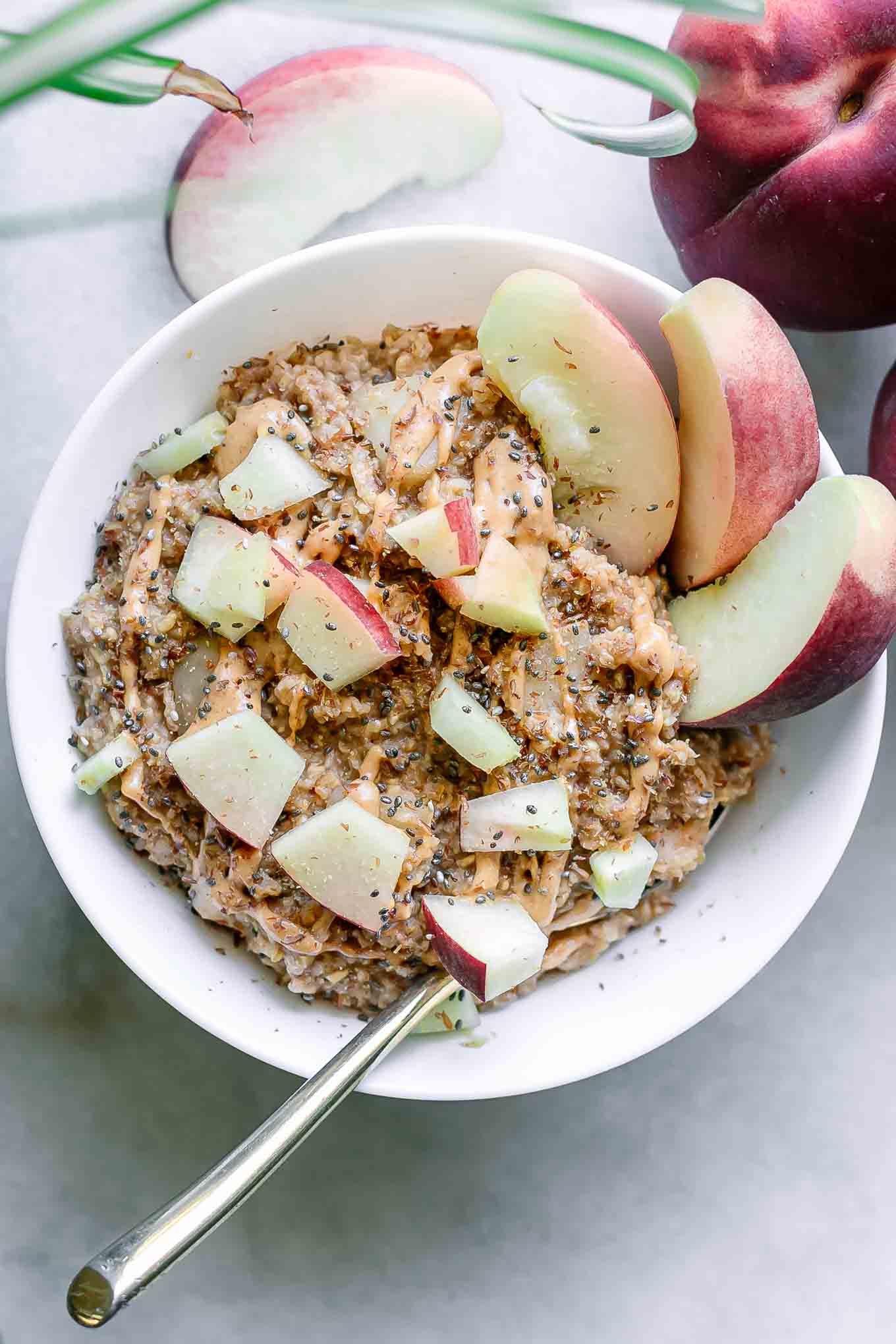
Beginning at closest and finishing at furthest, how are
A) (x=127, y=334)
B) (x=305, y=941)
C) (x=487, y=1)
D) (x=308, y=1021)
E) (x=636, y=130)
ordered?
(x=487, y=1), (x=636, y=130), (x=305, y=941), (x=308, y=1021), (x=127, y=334)

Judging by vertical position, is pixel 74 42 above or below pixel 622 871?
above

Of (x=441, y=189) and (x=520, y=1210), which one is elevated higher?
(x=441, y=189)

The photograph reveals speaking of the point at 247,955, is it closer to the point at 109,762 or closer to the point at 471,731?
the point at 109,762

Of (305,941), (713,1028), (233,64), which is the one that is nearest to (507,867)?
(305,941)

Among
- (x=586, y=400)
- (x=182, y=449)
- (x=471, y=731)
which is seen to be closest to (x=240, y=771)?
(x=471, y=731)

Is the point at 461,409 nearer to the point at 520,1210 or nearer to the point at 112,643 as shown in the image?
the point at 112,643

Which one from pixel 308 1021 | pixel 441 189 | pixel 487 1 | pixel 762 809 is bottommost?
pixel 308 1021

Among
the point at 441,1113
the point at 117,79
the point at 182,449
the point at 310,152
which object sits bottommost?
the point at 441,1113

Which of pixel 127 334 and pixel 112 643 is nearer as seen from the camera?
pixel 112 643
